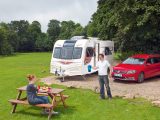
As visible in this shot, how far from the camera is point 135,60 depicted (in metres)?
22.4

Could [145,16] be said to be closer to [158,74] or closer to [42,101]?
[158,74]

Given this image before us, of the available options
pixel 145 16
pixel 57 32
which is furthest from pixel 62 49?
pixel 57 32

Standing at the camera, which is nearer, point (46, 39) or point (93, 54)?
point (93, 54)

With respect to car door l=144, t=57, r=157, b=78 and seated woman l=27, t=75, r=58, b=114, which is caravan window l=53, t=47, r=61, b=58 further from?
seated woman l=27, t=75, r=58, b=114

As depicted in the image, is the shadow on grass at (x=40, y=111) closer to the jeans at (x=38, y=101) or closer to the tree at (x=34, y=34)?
the jeans at (x=38, y=101)

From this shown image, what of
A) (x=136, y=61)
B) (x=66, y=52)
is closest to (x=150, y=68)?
(x=136, y=61)

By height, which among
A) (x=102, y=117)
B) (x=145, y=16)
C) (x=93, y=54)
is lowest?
(x=102, y=117)

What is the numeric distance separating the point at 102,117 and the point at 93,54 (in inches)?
500

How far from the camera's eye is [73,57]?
74.5 ft

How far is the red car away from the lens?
20609 mm

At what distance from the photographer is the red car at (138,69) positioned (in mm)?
20609

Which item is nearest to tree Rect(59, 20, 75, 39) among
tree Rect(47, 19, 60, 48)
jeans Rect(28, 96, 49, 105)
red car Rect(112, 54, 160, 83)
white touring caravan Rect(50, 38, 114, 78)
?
tree Rect(47, 19, 60, 48)

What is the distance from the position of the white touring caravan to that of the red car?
2.43m

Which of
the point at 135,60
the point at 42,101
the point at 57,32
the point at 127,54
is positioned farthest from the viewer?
the point at 57,32
